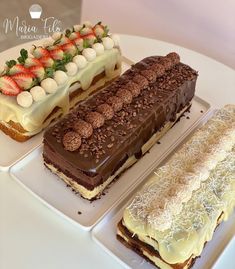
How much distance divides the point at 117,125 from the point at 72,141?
240 mm

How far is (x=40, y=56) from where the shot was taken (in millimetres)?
2387

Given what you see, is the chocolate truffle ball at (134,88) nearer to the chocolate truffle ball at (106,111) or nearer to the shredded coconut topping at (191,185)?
the chocolate truffle ball at (106,111)

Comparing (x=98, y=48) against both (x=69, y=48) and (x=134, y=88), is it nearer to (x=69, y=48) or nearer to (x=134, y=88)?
(x=69, y=48)

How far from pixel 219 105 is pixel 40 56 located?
3.23 ft

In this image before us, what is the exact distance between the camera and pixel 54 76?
229cm

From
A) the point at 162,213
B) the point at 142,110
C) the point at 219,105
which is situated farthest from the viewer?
the point at 219,105

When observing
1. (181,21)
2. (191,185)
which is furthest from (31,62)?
(181,21)

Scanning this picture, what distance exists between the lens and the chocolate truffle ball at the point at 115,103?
214 cm

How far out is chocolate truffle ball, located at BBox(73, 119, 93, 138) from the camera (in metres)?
1.98

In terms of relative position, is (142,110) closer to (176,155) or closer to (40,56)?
(176,155)

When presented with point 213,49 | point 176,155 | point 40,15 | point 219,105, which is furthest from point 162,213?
point 40,15

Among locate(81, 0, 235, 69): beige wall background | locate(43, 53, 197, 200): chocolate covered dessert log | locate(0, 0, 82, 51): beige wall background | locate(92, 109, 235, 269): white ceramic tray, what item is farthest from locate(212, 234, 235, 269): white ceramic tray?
locate(0, 0, 82, 51): beige wall background

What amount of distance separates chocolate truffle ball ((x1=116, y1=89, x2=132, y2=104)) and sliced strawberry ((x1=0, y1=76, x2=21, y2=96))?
465 millimetres

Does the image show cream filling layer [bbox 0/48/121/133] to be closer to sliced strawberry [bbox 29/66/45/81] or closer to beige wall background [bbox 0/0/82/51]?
sliced strawberry [bbox 29/66/45/81]
